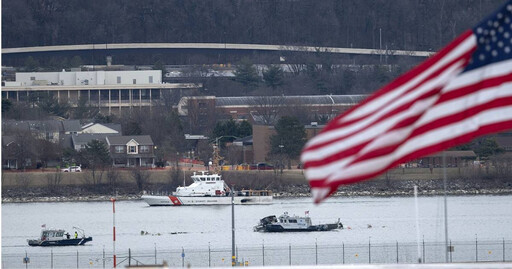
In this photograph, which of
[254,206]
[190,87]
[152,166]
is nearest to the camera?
[254,206]

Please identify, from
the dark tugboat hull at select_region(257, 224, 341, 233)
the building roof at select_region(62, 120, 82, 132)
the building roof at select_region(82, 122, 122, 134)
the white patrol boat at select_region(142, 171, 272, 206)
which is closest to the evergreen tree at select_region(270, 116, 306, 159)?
the white patrol boat at select_region(142, 171, 272, 206)

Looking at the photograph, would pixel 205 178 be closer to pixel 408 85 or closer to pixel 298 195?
pixel 298 195

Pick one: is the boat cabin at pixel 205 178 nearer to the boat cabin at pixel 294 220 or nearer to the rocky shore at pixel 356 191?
the rocky shore at pixel 356 191

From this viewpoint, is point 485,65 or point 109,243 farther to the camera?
point 109,243

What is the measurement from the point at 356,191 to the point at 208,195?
875cm

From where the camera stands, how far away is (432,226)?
4950cm

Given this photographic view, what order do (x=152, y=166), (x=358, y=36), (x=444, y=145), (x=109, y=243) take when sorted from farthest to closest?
(x=358, y=36), (x=152, y=166), (x=109, y=243), (x=444, y=145)

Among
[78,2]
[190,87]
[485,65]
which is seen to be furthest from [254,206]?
[78,2]

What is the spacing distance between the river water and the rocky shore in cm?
129

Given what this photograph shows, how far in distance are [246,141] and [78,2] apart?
210 ft

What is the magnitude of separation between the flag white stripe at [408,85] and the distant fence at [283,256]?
Answer: 76.8 ft

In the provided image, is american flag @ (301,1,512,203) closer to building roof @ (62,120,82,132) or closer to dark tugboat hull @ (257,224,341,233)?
dark tugboat hull @ (257,224,341,233)

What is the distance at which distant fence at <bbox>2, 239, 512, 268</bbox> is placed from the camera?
34906 mm

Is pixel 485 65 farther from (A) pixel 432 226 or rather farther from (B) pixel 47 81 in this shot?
(B) pixel 47 81
